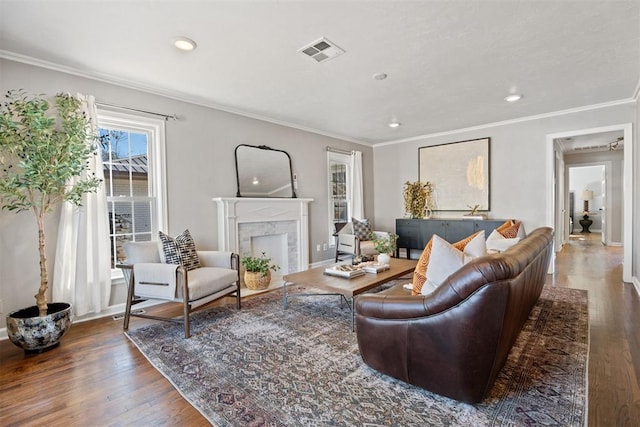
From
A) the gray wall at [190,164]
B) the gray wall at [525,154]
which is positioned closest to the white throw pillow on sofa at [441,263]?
the gray wall at [190,164]

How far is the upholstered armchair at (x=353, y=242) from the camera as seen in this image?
516cm

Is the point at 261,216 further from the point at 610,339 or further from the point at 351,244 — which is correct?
the point at 610,339

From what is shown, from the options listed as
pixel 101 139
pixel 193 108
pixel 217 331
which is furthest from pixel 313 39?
pixel 217 331

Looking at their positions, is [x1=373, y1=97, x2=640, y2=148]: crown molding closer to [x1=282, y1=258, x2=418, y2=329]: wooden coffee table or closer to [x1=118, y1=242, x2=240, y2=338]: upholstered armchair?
[x1=282, y1=258, x2=418, y2=329]: wooden coffee table

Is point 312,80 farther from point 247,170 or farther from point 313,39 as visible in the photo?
point 247,170

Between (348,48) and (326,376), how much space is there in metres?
2.54

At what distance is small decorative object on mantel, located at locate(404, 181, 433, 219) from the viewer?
600 centimetres

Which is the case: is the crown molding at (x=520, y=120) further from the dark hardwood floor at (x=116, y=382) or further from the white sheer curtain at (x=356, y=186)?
the dark hardwood floor at (x=116, y=382)

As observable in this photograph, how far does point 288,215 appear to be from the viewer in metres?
4.90

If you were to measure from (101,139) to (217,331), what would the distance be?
2251 millimetres

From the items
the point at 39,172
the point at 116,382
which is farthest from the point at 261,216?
the point at 116,382

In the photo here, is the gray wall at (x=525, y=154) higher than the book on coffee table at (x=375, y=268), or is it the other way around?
the gray wall at (x=525, y=154)

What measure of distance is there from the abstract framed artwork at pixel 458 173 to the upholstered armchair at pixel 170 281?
13.8ft

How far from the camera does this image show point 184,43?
8.22ft
